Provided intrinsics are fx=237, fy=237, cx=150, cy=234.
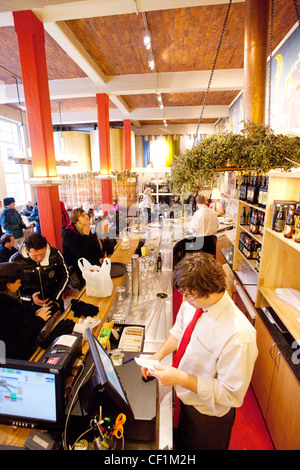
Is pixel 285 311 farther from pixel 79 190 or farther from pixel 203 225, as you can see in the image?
pixel 79 190

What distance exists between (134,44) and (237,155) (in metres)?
4.92

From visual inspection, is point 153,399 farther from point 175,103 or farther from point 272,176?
point 175,103

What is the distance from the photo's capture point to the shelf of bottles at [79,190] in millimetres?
11766

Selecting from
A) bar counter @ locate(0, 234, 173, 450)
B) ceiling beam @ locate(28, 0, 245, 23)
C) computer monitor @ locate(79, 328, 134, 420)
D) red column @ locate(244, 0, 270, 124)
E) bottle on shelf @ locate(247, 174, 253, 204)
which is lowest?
bar counter @ locate(0, 234, 173, 450)

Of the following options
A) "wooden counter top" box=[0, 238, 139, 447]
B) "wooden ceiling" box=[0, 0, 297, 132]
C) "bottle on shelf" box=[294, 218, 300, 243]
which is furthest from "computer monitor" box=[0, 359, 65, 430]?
"wooden ceiling" box=[0, 0, 297, 132]

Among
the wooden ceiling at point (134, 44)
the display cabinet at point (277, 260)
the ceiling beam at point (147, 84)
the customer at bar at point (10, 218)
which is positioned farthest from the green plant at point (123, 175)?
the display cabinet at point (277, 260)

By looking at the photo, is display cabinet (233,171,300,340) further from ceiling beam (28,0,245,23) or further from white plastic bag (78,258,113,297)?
ceiling beam (28,0,245,23)

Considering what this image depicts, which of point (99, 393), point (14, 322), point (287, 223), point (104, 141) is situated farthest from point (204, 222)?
point (104, 141)

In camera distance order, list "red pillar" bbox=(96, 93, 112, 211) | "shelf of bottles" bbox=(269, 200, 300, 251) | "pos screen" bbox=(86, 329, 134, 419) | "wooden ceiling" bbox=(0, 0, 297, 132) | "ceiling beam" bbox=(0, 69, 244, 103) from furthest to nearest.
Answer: "red pillar" bbox=(96, 93, 112, 211) < "ceiling beam" bbox=(0, 69, 244, 103) < "wooden ceiling" bbox=(0, 0, 297, 132) < "shelf of bottles" bbox=(269, 200, 300, 251) < "pos screen" bbox=(86, 329, 134, 419)

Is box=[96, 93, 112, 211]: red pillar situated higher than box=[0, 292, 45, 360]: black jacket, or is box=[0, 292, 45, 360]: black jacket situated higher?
box=[96, 93, 112, 211]: red pillar

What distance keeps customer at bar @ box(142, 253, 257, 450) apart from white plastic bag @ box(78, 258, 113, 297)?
1.01m

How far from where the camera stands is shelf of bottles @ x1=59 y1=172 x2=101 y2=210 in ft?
38.6

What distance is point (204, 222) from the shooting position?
5.27m

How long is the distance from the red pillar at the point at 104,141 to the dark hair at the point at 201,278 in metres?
7.33
